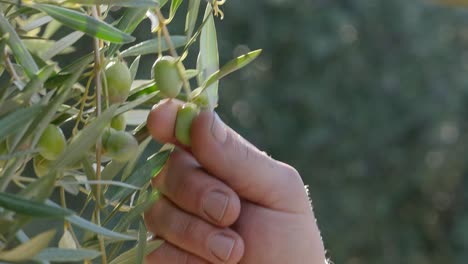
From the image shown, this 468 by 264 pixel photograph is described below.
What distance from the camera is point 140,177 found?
574 mm

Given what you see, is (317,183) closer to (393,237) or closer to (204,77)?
(393,237)

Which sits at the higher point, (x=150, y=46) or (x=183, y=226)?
(x=150, y=46)

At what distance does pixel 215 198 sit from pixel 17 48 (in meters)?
0.14

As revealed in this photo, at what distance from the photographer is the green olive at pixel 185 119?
1.93ft

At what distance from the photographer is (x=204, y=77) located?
2.00ft

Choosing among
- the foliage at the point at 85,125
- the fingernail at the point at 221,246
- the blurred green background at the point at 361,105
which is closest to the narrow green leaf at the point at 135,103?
the foliage at the point at 85,125

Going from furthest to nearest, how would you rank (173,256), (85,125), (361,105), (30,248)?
(361,105), (173,256), (85,125), (30,248)

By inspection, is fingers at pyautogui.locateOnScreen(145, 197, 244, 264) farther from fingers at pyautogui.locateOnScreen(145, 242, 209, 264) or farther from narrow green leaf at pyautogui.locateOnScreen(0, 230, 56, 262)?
narrow green leaf at pyautogui.locateOnScreen(0, 230, 56, 262)

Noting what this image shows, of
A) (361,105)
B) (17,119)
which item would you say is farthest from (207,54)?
(361,105)

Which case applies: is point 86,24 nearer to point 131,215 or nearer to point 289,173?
point 131,215

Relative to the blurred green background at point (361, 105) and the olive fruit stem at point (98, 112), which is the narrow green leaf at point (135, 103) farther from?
the blurred green background at point (361, 105)

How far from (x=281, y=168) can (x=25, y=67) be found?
208 mm

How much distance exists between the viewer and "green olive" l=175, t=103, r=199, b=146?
23.1 inches

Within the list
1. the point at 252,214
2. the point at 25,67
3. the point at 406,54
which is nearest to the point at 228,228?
the point at 252,214
